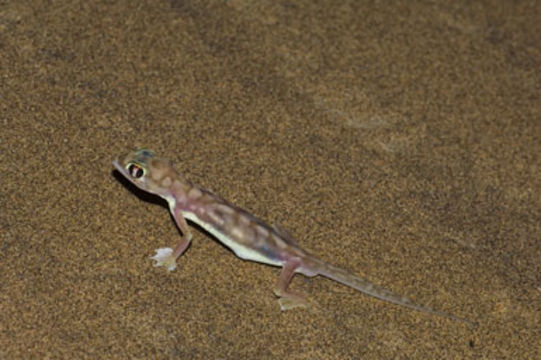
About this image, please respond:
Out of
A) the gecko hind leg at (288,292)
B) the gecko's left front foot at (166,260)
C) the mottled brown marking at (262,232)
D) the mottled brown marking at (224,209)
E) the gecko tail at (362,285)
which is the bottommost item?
the gecko's left front foot at (166,260)

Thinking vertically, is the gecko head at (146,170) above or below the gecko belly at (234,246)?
above

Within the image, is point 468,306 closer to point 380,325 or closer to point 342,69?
point 380,325

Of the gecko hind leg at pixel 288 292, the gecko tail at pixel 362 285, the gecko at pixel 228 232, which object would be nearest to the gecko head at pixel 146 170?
the gecko at pixel 228 232

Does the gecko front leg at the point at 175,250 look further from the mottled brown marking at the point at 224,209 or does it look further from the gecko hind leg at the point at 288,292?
the gecko hind leg at the point at 288,292

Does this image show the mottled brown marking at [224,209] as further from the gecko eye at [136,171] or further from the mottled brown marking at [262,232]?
the gecko eye at [136,171]

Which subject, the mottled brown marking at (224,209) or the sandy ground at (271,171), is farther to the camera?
the mottled brown marking at (224,209)

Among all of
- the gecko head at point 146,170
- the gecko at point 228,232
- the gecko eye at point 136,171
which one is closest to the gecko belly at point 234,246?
the gecko at point 228,232
